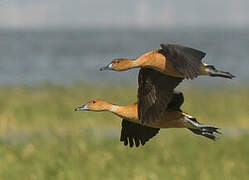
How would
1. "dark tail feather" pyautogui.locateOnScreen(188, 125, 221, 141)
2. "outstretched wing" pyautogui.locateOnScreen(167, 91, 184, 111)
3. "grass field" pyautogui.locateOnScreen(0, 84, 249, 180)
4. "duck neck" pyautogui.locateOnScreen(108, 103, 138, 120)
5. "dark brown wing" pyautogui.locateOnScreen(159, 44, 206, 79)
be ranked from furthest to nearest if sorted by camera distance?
"grass field" pyautogui.locateOnScreen(0, 84, 249, 180)
"outstretched wing" pyautogui.locateOnScreen(167, 91, 184, 111)
"dark tail feather" pyautogui.locateOnScreen(188, 125, 221, 141)
"duck neck" pyautogui.locateOnScreen(108, 103, 138, 120)
"dark brown wing" pyautogui.locateOnScreen(159, 44, 206, 79)

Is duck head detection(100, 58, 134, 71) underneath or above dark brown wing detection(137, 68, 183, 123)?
above

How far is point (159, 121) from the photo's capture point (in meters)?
4.53

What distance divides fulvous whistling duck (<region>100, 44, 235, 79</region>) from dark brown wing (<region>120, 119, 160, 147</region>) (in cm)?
66

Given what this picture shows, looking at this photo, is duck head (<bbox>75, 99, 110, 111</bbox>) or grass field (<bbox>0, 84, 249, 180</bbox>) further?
grass field (<bbox>0, 84, 249, 180</bbox>)

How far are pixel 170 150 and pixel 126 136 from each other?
11.4 m

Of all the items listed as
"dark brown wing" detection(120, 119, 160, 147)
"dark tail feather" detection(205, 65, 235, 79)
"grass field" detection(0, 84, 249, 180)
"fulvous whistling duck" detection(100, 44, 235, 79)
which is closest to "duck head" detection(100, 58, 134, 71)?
"fulvous whistling duck" detection(100, 44, 235, 79)

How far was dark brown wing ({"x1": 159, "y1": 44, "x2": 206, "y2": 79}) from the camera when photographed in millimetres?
4348

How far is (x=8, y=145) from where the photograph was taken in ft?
52.8

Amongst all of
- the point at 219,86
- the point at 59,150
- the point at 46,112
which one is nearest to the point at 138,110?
the point at 59,150

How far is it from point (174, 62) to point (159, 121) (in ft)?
1.20

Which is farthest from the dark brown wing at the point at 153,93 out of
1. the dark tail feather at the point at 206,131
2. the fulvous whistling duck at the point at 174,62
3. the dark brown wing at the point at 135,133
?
the dark brown wing at the point at 135,133

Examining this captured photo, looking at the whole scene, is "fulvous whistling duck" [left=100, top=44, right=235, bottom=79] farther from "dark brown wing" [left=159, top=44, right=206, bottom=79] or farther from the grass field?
the grass field

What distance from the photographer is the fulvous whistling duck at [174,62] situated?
4.38m

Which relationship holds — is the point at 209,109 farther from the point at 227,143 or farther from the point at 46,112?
the point at 227,143
